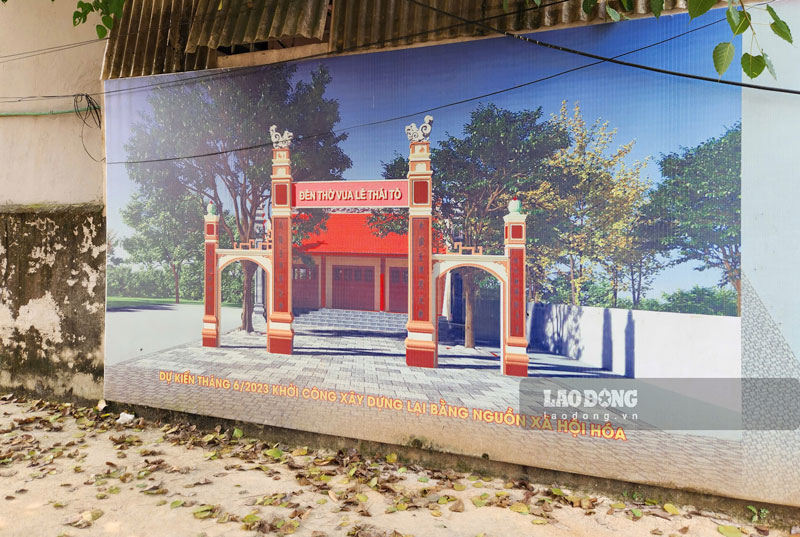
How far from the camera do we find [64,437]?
16.9 ft

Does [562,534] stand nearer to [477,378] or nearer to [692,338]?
[477,378]

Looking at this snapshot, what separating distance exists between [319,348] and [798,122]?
405 centimetres

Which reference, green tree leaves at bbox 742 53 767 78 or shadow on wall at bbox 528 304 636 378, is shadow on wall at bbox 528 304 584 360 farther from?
green tree leaves at bbox 742 53 767 78

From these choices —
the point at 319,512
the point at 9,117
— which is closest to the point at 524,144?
the point at 319,512

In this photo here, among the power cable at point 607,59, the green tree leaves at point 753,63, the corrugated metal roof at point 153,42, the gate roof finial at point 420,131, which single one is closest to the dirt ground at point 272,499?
the gate roof finial at point 420,131

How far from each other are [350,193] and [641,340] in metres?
2.63

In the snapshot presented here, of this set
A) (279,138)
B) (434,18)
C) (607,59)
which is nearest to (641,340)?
(607,59)

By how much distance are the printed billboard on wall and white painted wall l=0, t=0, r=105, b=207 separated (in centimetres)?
72

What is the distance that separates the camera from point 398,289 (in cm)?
464

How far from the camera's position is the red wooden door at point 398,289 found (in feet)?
15.1

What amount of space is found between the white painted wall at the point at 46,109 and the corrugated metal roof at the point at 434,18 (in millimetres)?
3076

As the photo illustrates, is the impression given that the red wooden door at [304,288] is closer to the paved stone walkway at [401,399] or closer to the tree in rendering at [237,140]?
the paved stone walkway at [401,399]

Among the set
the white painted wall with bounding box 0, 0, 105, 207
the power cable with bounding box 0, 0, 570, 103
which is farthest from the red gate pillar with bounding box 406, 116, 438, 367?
the white painted wall with bounding box 0, 0, 105, 207

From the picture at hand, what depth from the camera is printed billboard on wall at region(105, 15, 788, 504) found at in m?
3.75
